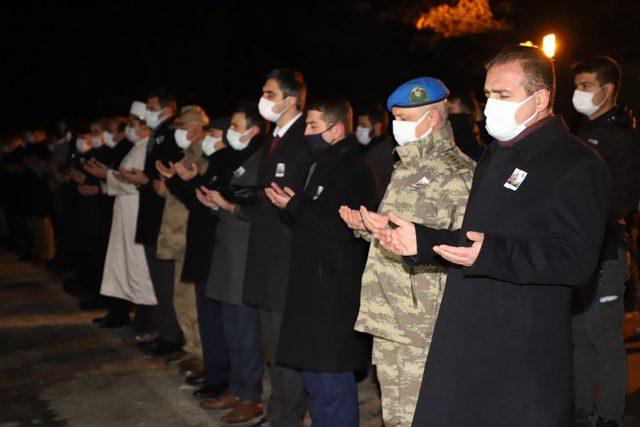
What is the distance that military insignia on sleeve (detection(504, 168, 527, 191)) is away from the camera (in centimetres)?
299

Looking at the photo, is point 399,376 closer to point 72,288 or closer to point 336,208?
point 336,208

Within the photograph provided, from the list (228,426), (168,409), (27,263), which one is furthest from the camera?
(27,263)

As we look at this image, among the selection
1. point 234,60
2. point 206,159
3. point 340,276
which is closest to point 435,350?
point 340,276

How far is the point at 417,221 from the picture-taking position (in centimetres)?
399

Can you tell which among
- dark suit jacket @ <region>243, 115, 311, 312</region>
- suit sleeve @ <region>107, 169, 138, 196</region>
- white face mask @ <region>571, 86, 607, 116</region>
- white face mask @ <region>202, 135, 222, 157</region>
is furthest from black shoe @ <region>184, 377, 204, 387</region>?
white face mask @ <region>571, 86, 607, 116</region>

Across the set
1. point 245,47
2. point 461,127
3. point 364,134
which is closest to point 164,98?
point 364,134

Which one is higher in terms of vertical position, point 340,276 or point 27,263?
point 340,276

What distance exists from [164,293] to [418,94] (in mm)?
4094

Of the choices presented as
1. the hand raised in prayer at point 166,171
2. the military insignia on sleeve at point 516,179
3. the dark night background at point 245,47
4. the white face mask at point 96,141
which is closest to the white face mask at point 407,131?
the military insignia on sleeve at point 516,179

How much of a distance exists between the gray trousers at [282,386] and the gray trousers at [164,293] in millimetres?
2159

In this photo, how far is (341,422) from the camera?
15.8 ft

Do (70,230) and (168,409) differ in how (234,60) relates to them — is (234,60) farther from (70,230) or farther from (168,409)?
(168,409)

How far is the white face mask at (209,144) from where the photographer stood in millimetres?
6461

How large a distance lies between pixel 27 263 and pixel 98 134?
4861mm
